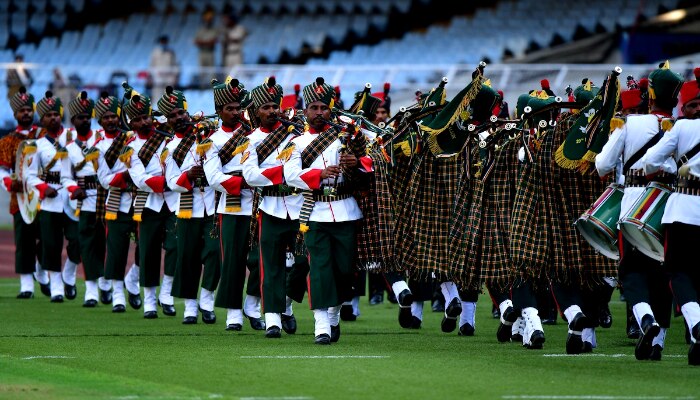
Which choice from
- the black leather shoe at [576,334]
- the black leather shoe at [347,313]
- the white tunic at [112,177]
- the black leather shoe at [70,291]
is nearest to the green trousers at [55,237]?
the black leather shoe at [70,291]

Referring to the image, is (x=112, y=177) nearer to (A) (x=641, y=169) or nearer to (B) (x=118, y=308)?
(B) (x=118, y=308)

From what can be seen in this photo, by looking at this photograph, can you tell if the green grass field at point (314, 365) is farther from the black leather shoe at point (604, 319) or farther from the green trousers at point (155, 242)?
the green trousers at point (155, 242)

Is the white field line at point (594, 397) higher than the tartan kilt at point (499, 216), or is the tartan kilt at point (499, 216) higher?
the tartan kilt at point (499, 216)

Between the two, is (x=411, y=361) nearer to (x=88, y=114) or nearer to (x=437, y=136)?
(x=437, y=136)

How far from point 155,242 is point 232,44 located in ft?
67.6

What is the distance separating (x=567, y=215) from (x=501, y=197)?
62 cm

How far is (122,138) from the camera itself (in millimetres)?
16562

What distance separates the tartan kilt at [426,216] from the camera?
43.7 feet

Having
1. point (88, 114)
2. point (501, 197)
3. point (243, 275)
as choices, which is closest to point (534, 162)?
point (501, 197)

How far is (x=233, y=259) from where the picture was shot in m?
14.2

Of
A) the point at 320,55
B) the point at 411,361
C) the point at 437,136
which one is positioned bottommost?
the point at 411,361

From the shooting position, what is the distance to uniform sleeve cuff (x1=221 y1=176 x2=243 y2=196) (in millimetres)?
13758

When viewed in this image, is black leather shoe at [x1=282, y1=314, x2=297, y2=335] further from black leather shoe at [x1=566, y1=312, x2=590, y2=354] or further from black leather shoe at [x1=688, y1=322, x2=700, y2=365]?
black leather shoe at [x1=688, y1=322, x2=700, y2=365]

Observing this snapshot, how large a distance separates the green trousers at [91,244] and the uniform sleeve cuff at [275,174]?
16.1ft
